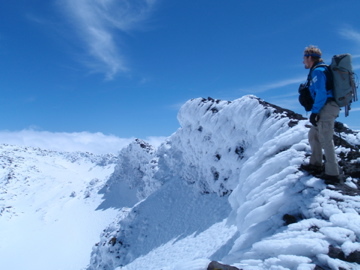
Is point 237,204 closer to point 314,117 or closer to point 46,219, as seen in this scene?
point 314,117

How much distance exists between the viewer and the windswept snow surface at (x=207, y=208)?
5.07 metres

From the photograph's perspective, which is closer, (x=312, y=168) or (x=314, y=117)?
(x=314, y=117)

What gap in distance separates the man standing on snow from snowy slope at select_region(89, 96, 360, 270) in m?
0.53

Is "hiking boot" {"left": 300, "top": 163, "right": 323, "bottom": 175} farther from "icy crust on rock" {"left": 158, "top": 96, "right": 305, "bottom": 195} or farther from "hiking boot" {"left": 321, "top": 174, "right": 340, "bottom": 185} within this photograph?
"icy crust on rock" {"left": 158, "top": 96, "right": 305, "bottom": 195}

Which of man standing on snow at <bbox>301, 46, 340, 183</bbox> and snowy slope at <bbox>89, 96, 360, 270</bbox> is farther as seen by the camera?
man standing on snow at <bbox>301, 46, 340, 183</bbox>

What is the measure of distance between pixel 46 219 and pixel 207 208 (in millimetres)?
45417

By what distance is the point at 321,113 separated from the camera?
20.4 feet

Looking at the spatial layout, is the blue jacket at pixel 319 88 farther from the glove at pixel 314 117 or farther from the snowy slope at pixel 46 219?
the snowy slope at pixel 46 219

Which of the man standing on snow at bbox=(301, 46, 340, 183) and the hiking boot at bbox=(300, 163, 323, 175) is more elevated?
the man standing on snow at bbox=(301, 46, 340, 183)

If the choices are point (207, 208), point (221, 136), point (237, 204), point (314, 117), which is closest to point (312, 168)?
point (314, 117)

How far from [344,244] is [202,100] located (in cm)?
2316

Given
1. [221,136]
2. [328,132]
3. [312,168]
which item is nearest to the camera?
[328,132]

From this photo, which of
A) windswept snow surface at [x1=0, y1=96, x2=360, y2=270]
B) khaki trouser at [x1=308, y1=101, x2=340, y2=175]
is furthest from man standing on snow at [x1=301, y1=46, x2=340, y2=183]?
windswept snow surface at [x1=0, y1=96, x2=360, y2=270]

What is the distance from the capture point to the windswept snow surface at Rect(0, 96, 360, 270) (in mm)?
5070
